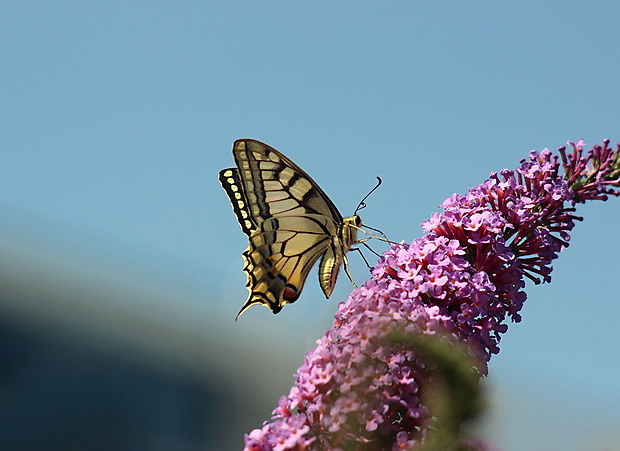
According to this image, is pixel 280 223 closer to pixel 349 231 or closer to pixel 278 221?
pixel 278 221

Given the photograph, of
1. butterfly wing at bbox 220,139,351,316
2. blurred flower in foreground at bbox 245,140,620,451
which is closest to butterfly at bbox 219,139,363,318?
butterfly wing at bbox 220,139,351,316

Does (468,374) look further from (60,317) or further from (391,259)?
(60,317)

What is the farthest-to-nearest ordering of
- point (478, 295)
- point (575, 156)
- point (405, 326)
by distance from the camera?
point (575, 156) < point (478, 295) < point (405, 326)

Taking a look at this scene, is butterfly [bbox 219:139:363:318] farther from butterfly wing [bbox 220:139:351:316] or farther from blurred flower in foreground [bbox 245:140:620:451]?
blurred flower in foreground [bbox 245:140:620:451]

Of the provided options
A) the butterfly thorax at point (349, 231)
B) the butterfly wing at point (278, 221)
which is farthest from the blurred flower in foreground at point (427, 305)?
the butterfly wing at point (278, 221)

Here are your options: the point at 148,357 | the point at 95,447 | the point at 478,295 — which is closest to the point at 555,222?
the point at 478,295

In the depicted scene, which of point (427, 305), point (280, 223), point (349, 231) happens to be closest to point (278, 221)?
point (280, 223)
